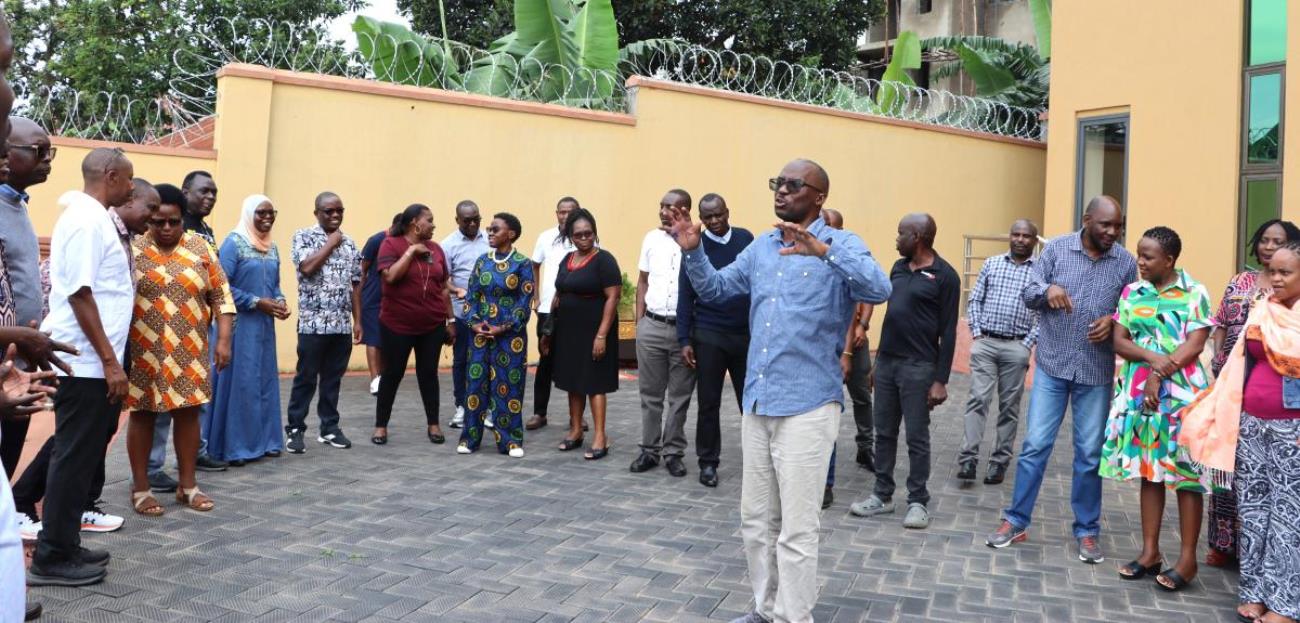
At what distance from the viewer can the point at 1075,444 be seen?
5480 mm

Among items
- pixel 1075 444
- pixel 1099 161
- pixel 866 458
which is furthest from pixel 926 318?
pixel 1099 161

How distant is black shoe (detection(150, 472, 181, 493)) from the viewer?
6242mm

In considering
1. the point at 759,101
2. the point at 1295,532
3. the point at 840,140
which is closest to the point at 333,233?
the point at 1295,532

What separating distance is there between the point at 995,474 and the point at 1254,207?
5.87 m

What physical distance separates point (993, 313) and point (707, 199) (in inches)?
91.7

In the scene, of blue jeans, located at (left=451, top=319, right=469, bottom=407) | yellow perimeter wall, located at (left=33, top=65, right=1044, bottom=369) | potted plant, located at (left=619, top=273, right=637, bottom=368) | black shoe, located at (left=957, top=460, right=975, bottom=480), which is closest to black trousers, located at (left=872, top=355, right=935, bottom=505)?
black shoe, located at (left=957, top=460, right=975, bottom=480)

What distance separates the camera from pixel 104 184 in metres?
4.78

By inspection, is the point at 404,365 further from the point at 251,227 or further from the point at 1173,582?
the point at 1173,582

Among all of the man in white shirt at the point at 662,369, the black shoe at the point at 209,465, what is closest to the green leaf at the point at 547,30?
the man in white shirt at the point at 662,369

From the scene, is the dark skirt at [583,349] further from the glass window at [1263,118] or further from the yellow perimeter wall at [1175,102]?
the glass window at [1263,118]

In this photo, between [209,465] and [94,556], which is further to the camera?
[209,465]

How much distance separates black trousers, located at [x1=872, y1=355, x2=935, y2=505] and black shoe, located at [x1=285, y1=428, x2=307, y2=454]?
12.8 ft

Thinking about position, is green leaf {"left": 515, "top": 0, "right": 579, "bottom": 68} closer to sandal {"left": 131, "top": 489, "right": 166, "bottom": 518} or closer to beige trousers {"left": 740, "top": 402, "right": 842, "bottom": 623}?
sandal {"left": 131, "top": 489, "right": 166, "bottom": 518}

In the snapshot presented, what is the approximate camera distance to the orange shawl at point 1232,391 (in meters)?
4.38
